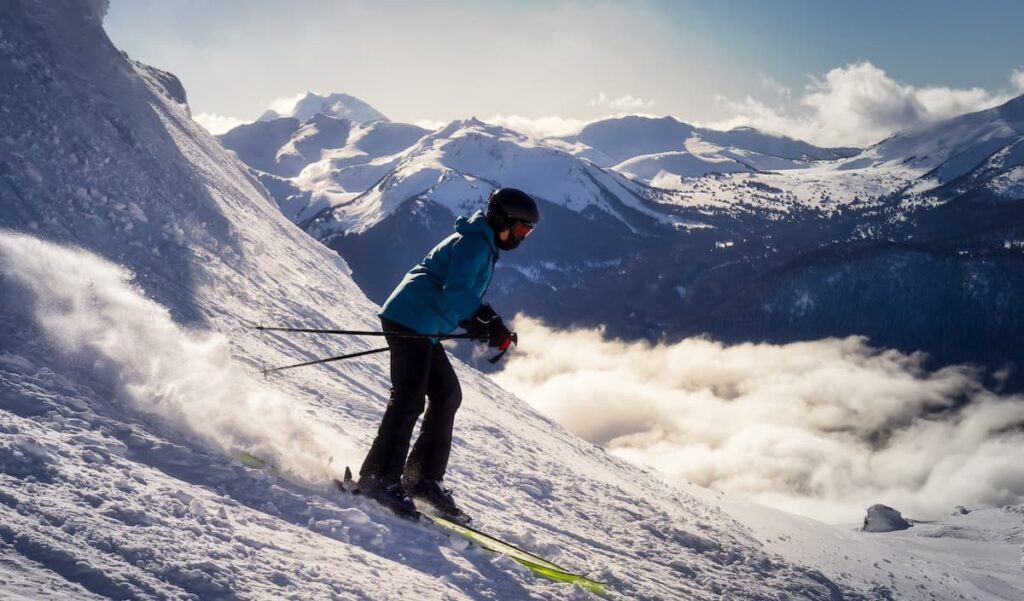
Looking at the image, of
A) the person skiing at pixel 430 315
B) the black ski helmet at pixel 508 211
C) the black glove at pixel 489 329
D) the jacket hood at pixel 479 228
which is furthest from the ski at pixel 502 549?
the black ski helmet at pixel 508 211

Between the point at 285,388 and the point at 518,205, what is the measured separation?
3957 millimetres

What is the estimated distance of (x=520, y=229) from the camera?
5590mm

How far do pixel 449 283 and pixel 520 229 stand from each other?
80cm

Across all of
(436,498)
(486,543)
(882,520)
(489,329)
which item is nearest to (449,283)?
(489,329)

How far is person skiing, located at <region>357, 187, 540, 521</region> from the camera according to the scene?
5.28m

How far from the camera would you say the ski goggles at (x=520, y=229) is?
5.55 metres

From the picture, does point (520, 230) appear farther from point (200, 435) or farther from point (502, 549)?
point (200, 435)

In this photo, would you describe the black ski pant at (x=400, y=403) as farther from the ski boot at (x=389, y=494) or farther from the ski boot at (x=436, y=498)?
the ski boot at (x=436, y=498)

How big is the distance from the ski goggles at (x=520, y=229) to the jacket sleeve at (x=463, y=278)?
1.11ft

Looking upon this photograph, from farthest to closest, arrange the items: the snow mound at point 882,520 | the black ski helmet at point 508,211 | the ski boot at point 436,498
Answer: the snow mound at point 882,520 → the ski boot at point 436,498 → the black ski helmet at point 508,211

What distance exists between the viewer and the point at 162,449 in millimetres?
4711

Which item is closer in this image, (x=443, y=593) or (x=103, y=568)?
(x=103, y=568)

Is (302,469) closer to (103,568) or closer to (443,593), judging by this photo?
(443,593)

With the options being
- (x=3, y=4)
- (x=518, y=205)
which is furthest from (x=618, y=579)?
(x=3, y=4)
